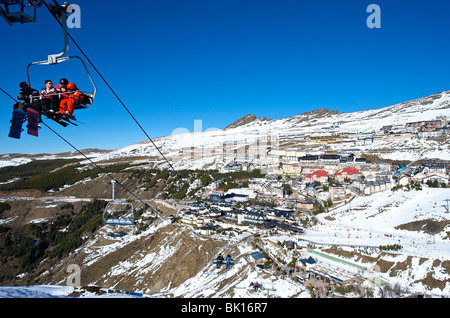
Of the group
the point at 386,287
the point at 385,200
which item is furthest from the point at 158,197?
the point at 386,287

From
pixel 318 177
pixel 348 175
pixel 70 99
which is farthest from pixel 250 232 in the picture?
pixel 348 175

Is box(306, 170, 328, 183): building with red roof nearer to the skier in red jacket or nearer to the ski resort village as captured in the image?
the ski resort village

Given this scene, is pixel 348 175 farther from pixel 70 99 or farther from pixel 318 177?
pixel 70 99

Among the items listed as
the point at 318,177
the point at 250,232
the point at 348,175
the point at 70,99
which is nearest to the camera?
the point at 70,99

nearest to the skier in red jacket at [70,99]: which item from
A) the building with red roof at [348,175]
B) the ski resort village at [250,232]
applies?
the ski resort village at [250,232]

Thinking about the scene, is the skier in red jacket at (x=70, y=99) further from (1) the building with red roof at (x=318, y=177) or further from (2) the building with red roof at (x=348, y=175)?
(2) the building with red roof at (x=348, y=175)

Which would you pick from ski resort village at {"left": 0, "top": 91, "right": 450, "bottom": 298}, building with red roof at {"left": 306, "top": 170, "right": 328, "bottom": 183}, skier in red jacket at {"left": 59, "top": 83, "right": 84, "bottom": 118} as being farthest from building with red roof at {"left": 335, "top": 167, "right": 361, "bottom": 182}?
skier in red jacket at {"left": 59, "top": 83, "right": 84, "bottom": 118}

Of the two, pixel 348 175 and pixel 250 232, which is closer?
pixel 250 232

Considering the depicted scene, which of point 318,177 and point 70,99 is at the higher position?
point 70,99

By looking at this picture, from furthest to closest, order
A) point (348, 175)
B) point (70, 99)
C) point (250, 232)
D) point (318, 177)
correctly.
A: point (318, 177)
point (348, 175)
point (250, 232)
point (70, 99)
